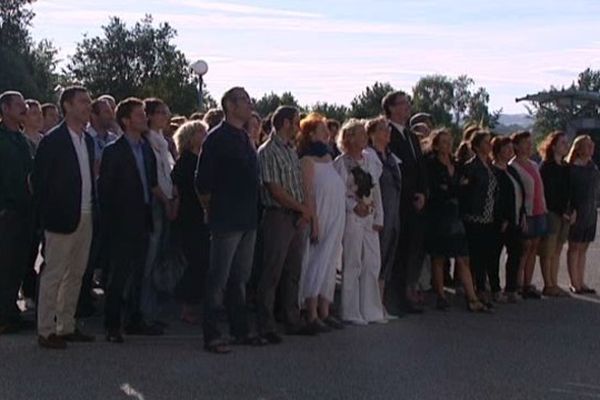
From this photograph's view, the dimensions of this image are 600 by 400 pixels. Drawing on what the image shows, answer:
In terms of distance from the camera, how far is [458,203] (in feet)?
38.9

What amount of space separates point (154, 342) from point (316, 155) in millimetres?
2199

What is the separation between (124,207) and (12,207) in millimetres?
1059

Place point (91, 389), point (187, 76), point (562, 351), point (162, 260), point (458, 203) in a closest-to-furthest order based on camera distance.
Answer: point (91, 389) → point (562, 351) → point (162, 260) → point (458, 203) → point (187, 76)

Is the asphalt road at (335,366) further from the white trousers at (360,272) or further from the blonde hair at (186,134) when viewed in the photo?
the blonde hair at (186,134)

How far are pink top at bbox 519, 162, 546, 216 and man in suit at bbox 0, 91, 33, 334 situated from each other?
564 centimetres

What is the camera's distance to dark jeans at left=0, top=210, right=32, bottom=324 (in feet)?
31.9

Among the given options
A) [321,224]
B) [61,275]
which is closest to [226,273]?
[61,275]

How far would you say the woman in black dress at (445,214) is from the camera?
458 inches

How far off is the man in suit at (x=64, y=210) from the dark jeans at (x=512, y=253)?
16.4ft

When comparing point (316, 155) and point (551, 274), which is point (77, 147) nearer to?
point (316, 155)

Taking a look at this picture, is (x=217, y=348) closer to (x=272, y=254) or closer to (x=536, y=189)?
(x=272, y=254)

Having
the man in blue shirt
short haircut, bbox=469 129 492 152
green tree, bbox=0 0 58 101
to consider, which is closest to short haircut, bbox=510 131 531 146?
short haircut, bbox=469 129 492 152

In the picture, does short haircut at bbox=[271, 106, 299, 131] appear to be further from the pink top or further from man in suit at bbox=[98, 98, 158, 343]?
the pink top

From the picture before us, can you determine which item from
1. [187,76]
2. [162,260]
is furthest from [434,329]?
[187,76]
